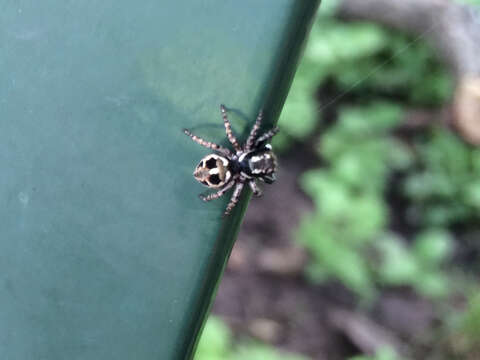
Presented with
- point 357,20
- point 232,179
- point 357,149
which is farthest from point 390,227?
point 232,179

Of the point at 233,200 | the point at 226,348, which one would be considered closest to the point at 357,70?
the point at 226,348

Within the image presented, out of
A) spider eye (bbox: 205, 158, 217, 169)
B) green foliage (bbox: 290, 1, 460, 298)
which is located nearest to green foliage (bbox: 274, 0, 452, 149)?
green foliage (bbox: 290, 1, 460, 298)

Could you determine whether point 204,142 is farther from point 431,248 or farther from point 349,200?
point 431,248

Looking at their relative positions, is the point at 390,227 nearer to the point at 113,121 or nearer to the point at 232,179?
the point at 232,179

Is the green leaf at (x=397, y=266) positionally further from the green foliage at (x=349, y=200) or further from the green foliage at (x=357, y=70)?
the green foliage at (x=357, y=70)

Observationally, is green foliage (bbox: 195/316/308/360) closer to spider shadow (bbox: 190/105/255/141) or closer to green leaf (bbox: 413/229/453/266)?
green leaf (bbox: 413/229/453/266)

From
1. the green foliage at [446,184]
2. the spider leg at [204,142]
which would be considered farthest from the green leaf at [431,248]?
the spider leg at [204,142]
